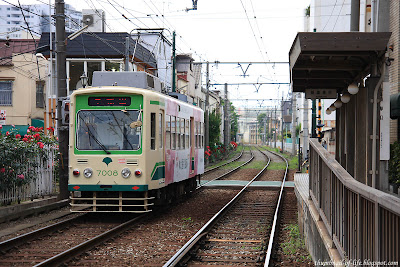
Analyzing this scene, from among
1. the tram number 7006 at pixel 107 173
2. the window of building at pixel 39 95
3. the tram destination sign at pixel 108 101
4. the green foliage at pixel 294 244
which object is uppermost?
the window of building at pixel 39 95

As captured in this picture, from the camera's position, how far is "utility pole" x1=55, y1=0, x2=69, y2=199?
15.2 metres

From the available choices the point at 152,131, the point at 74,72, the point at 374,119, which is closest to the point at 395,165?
the point at 374,119

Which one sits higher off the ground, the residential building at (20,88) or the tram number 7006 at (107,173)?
the residential building at (20,88)

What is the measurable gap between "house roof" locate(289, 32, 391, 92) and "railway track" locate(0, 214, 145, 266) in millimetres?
4673

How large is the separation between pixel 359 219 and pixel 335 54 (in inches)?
186

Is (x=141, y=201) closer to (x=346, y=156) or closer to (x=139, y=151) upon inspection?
(x=139, y=151)

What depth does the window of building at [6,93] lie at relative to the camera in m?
32.5

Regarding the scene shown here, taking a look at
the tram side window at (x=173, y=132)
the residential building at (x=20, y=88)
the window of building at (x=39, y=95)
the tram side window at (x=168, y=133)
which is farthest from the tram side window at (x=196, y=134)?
the window of building at (x=39, y=95)

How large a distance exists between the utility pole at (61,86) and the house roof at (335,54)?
22.5ft

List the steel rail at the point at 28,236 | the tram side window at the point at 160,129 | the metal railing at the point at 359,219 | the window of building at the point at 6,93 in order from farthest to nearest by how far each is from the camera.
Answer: the window of building at the point at 6,93 < the tram side window at the point at 160,129 < the steel rail at the point at 28,236 < the metal railing at the point at 359,219

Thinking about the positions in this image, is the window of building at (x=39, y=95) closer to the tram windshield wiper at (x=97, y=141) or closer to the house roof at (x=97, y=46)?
the house roof at (x=97, y=46)

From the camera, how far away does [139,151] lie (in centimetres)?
1227

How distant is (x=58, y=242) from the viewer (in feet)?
32.6

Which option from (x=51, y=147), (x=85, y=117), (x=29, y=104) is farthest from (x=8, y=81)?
(x=85, y=117)
